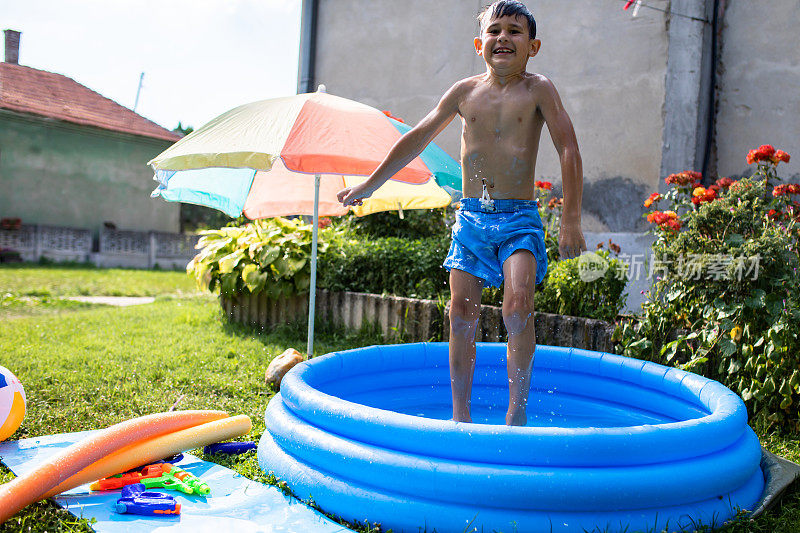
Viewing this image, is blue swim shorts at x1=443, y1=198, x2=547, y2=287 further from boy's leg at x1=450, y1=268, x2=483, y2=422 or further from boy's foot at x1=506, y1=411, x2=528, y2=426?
boy's foot at x1=506, y1=411, x2=528, y2=426

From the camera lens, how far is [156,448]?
2891 millimetres

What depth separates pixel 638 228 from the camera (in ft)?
22.5

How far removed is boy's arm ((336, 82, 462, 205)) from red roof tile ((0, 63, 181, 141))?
17134 millimetres

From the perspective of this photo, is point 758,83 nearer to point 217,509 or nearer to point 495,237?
point 495,237

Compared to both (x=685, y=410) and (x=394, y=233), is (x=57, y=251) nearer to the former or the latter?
(x=394, y=233)

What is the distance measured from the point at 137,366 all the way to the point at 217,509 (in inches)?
109

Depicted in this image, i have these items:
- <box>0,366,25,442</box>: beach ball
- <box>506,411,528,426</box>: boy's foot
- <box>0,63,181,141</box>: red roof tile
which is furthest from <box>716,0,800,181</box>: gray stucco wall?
<box>0,63,181,141</box>: red roof tile

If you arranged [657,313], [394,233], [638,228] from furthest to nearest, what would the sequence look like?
[394,233]
[638,228]
[657,313]

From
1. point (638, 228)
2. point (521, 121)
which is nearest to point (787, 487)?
point (521, 121)

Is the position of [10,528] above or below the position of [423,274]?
below

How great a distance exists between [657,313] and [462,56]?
5.38 m

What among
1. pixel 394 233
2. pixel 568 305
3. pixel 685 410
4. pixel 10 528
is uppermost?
pixel 394 233

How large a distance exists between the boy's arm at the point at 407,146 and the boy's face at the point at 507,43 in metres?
0.25

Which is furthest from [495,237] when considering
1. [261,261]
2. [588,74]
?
[588,74]
